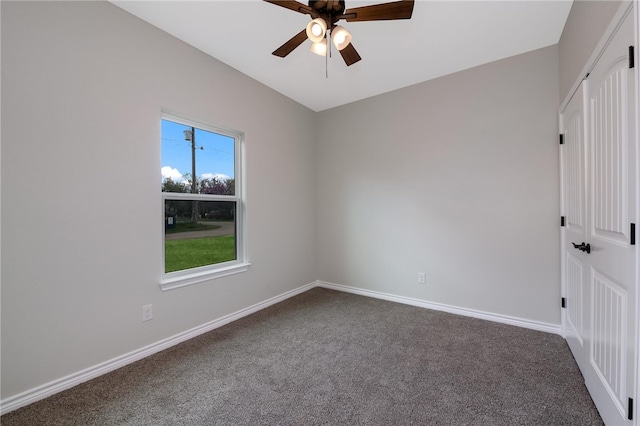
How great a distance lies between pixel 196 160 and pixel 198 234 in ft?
2.40

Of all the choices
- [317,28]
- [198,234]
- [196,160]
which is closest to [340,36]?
[317,28]

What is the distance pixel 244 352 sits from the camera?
2189 millimetres

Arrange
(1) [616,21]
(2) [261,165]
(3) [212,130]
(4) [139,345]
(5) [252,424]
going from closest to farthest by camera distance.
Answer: (1) [616,21] < (5) [252,424] < (4) [139,345] < (3) [212,130] < (2) [261,165]

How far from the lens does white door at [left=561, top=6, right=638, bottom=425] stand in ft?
3.84

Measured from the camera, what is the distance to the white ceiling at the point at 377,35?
2.00 metres

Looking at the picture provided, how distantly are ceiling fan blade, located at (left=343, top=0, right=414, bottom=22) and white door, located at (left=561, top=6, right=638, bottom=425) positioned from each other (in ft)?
3.22

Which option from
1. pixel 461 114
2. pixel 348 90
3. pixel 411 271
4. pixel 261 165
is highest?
pixel 348 90

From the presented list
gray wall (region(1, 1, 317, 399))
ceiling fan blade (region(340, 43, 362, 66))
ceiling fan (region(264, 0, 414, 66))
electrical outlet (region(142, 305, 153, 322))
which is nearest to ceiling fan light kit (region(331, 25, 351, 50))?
ceiling fan (region(264, 0, 414, 66))

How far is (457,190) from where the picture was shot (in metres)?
2.92

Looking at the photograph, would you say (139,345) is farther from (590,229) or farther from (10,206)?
(590,229)

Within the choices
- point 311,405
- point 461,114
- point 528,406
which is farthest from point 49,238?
point 461,114

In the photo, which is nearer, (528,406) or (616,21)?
(616,21)

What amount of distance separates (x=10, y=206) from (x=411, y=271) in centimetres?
342

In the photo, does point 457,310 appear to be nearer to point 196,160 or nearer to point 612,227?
point 612,227
